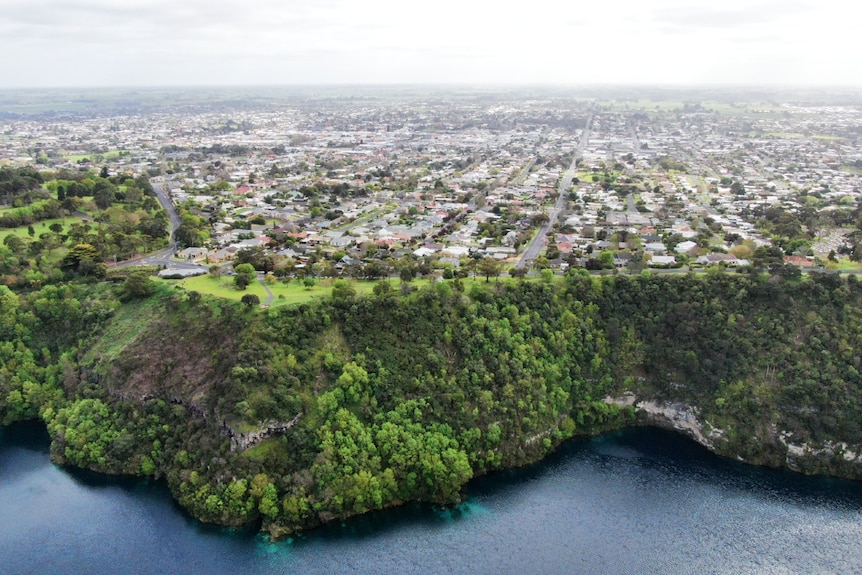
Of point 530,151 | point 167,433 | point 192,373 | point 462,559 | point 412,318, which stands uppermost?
point 530,151

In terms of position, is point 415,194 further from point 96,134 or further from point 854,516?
point 96,134

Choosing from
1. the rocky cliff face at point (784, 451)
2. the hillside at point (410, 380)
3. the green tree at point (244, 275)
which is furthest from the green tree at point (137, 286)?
the rocky cliff face at point (784, 451)

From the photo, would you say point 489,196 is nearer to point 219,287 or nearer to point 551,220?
point 551,220

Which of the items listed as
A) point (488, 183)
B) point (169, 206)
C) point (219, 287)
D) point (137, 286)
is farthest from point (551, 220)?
point (169, 206)

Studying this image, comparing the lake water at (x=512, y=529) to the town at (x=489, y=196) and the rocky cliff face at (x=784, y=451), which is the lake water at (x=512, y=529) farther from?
the town at (x=489, y=196)

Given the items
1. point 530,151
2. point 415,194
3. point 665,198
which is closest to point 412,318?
point 415,194

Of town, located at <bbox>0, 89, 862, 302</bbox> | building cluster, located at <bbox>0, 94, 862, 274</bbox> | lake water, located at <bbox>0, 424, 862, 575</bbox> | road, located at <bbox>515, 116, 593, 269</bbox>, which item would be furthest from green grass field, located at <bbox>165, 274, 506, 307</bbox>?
lake water, located at <bbox>0, 424, 862, 575</bbox>

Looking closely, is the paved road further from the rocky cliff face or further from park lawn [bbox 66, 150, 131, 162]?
the rocky cliff face
